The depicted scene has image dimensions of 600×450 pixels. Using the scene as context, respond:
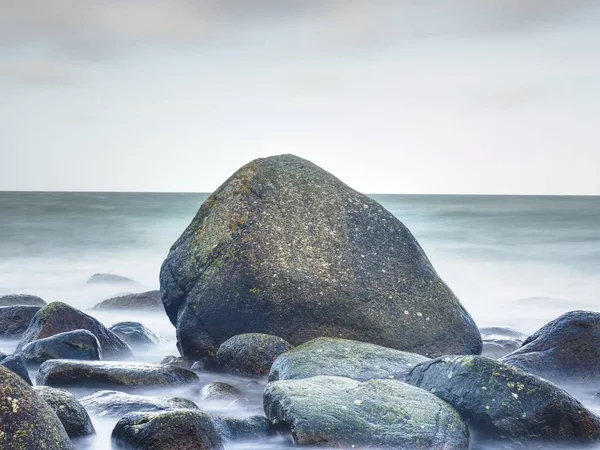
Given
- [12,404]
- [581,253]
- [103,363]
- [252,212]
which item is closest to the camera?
[12,404]

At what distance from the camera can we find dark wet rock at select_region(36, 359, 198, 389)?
6.75m

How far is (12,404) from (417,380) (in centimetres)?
333

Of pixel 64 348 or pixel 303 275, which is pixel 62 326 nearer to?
pixel 64 348

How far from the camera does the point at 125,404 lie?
596 centimetres

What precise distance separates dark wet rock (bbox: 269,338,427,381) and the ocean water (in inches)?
17.8

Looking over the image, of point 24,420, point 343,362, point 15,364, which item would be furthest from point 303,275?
point 24,420

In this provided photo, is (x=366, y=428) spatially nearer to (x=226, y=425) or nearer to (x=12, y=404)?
(x=226, y=425)

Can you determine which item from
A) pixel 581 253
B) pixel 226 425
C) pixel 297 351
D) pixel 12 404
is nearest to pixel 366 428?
pixel 226 425

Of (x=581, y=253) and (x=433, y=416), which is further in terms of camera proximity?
(x=581, y=253)

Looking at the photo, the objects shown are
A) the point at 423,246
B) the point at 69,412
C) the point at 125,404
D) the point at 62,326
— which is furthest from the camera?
the point at 423,246

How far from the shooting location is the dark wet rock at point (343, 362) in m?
6.66

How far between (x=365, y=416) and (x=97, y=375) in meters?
2.55

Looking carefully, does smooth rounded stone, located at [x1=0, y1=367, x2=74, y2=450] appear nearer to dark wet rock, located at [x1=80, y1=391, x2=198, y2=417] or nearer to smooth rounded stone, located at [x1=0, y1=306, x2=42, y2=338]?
dark wet rock, located at [x1=80, y1=391, x2=198, y2=417]

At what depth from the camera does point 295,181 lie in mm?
8922
